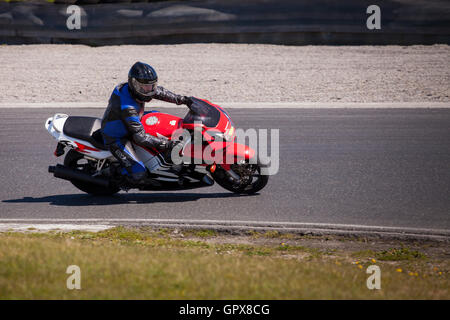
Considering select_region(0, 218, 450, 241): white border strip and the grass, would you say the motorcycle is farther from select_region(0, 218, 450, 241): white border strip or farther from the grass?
the grass

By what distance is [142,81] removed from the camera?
299 inches

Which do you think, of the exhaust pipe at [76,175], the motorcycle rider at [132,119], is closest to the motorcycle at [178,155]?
the exhaust pipe at [76,175]

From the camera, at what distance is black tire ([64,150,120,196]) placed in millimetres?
8508

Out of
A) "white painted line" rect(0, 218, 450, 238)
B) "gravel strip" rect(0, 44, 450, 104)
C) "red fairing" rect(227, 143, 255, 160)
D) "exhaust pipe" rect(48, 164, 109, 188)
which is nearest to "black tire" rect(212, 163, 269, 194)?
"red fairing" rect(227, 143, 255, 160)

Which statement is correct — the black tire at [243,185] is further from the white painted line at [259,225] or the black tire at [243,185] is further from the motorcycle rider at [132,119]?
the white painted line at [259,225]

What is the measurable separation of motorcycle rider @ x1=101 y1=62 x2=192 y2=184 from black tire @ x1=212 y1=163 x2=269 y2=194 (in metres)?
0.73

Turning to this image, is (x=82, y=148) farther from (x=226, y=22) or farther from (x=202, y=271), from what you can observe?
(x=226, y=22)

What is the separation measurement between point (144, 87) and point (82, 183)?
5.95 ft

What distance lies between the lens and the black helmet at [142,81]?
7.59 m

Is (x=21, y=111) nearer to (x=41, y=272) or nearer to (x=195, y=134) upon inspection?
(x=195, y=134)

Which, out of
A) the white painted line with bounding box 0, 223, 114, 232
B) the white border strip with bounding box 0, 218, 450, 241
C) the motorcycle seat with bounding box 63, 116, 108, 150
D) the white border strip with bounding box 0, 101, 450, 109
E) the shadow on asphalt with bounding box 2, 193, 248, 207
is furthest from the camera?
the white border strip with bounding box 0, 101, 450, 109

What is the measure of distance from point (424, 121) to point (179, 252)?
26.3 ft

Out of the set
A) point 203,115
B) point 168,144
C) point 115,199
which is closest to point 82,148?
point 115,199

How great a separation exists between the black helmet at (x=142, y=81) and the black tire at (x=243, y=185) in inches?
51.5
